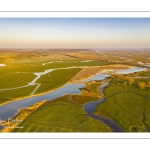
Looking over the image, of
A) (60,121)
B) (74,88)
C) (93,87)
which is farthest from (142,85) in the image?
(60,121)

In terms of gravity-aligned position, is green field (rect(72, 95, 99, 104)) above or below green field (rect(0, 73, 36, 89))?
below

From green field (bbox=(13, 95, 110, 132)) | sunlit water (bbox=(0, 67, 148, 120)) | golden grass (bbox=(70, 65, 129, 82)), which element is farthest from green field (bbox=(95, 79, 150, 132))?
golden grass (bbox=(70, 65, 129, 82))

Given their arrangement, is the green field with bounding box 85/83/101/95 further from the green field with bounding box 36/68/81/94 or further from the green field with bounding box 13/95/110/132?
the green field with bounding box 13/95/110/132

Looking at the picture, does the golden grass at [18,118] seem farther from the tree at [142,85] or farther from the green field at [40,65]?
the tree at [142,85]

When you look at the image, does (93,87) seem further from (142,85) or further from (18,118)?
(18,118)

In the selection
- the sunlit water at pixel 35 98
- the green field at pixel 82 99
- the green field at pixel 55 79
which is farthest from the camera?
the green field at pixel 55 79

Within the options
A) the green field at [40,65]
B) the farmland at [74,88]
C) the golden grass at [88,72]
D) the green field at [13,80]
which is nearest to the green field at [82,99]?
the farmland at [74,88]
